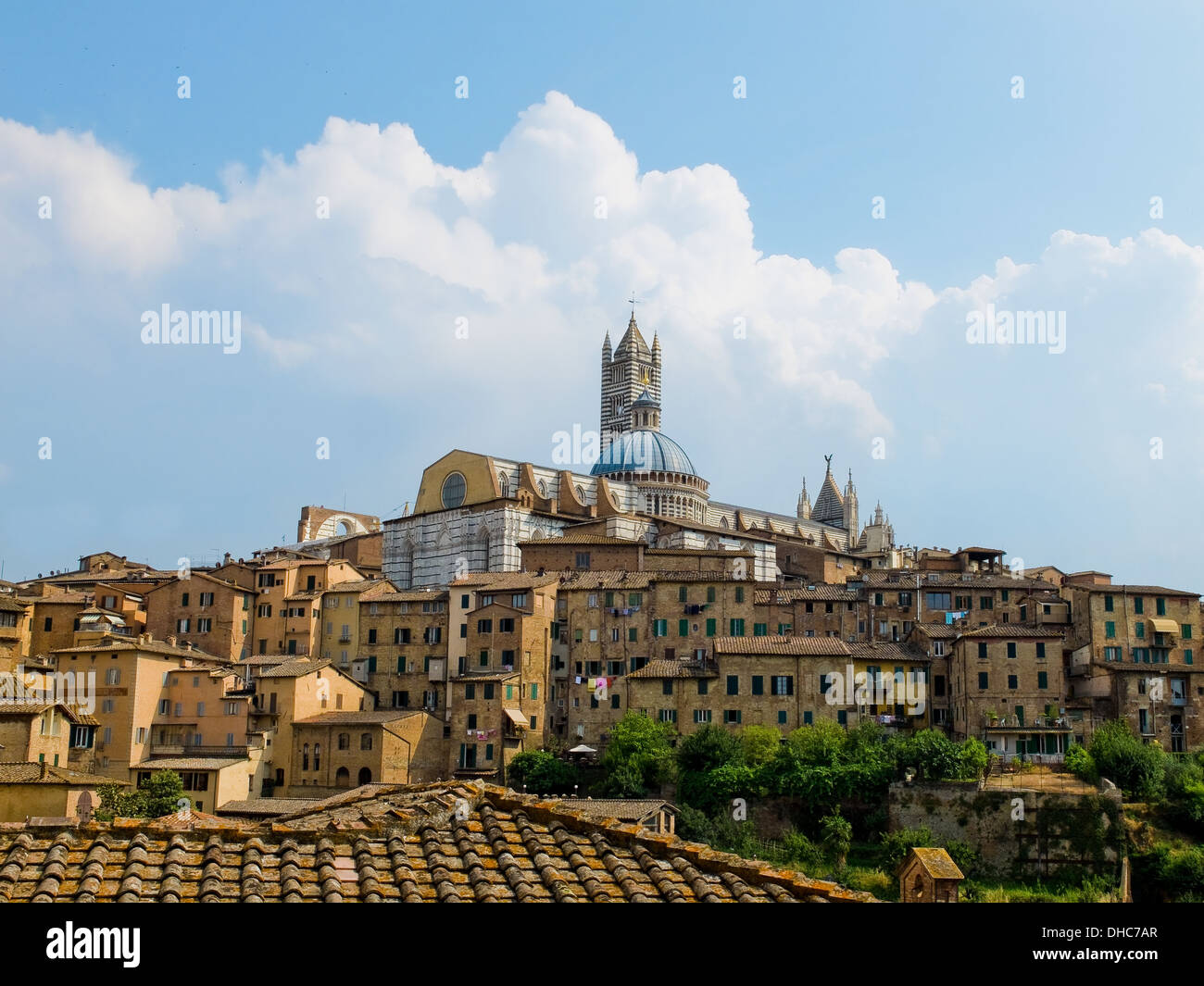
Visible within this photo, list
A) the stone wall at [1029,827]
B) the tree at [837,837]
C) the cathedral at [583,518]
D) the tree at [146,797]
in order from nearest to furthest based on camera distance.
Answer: the stone wall at [1029,827] → the tree at [146,797] → the tree at [837,837] → the cathedral at [583,518]

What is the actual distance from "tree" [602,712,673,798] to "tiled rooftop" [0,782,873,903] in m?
47.3

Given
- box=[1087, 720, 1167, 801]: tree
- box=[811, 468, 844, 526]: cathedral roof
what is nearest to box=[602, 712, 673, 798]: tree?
box=[1087, 720, 1167, 801]: tree

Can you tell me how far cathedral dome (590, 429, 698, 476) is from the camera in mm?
110250

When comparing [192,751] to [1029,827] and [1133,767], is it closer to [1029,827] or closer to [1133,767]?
[1029,827]

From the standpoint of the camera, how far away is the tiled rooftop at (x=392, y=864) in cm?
1054

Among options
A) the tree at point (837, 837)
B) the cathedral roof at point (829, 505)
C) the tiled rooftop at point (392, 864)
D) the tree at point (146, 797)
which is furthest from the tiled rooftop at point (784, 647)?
the cathedral roof at point (829, 505)

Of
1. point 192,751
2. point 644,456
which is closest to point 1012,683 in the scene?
point 192,751

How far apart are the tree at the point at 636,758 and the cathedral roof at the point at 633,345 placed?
9676 centimetres

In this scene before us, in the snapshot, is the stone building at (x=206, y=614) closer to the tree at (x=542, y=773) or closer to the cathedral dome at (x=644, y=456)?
the tree at (x=542, y=773)

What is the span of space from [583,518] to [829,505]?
191ft

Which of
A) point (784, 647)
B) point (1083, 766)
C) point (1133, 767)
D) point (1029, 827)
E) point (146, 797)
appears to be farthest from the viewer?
point (784, 647)

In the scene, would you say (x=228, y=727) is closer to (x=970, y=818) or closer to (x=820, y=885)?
(x=970, y=818)

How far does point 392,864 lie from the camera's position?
11281 mm
